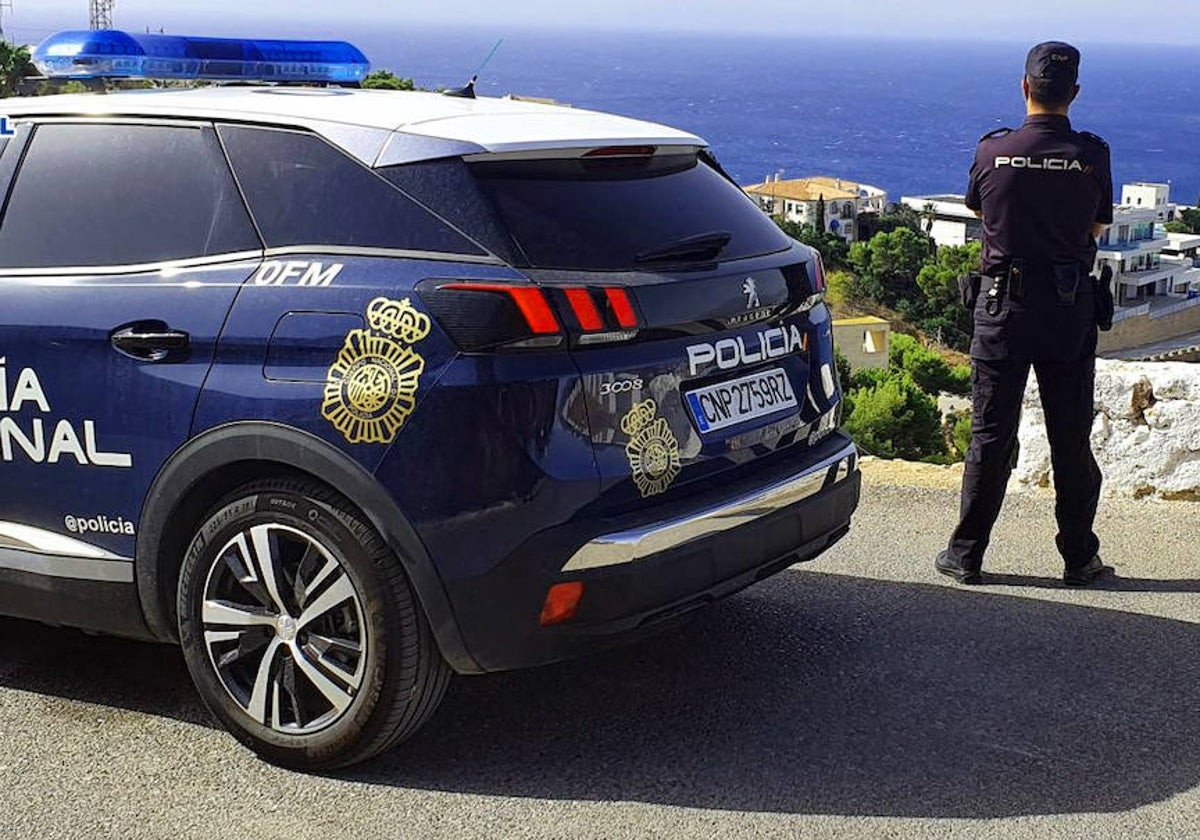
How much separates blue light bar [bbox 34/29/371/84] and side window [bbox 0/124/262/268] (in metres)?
0.97

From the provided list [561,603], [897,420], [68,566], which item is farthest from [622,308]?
[897,420]

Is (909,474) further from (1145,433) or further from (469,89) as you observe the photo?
(469,89)

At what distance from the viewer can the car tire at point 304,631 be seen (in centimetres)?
333

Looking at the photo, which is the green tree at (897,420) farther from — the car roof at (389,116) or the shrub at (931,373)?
the car roof at (389,116)

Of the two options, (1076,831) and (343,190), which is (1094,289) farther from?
A: (343,190)

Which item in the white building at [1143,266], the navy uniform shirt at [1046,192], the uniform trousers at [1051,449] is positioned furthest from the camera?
the white building at [1143,266]

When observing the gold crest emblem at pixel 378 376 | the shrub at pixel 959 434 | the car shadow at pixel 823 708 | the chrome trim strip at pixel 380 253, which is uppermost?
the chrome trim strip at pixel 380 253

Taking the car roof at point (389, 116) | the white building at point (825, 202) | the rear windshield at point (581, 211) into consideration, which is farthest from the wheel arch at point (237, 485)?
the white building at point (825, 202)

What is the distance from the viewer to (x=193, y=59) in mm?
5340

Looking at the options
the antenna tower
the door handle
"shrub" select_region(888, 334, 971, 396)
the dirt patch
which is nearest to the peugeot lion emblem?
the door handle

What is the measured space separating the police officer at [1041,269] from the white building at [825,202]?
95501 millimetres

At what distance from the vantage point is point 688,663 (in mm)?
4266

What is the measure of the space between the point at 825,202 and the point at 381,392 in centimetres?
10203

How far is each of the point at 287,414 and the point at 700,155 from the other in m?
1.40
